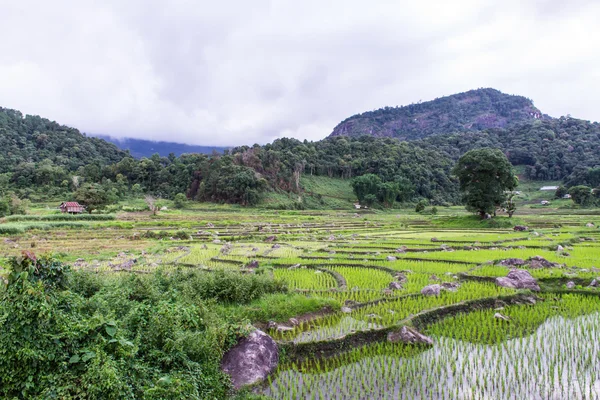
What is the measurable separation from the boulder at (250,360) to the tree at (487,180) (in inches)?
1522

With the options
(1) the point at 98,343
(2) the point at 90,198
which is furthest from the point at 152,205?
(1) the point at 98,343

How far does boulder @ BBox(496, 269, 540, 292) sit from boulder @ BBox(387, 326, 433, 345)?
19.1 feet

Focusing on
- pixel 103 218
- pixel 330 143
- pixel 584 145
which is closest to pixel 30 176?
pixel 103 218

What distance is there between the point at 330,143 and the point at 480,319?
112414mm

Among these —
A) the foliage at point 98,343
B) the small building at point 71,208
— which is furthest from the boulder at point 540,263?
the small building at point 71,208

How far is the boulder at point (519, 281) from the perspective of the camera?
38.5ft

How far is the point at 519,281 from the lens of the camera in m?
12.0

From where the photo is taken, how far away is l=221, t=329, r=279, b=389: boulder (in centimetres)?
631

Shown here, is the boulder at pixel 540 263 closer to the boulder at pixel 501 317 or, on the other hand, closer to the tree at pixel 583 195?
the boulder at pixel 501 317

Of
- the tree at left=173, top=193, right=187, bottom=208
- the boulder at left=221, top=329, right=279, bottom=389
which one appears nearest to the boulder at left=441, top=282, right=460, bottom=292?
the boulder at left=221, top=329, right=279, bottom=389

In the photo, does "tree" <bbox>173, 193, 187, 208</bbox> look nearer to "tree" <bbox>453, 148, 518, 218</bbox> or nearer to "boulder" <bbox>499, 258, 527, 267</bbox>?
"tree" <bbox>453, 148, 518, 218</bbox>

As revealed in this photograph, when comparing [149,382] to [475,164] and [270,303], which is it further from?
[475,164]

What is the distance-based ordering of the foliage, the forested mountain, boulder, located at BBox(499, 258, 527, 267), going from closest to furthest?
the foliage < boulder, located at BBox(499, 258, 527, 267) < the forested mountain

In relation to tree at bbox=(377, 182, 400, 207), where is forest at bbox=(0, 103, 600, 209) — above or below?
above
